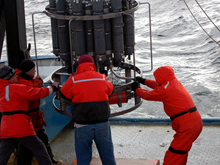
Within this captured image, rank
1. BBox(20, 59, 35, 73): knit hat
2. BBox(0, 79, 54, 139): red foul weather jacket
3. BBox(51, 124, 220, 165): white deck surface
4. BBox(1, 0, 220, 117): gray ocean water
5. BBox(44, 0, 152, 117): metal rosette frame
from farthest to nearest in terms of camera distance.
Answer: BBox(1, 0, 220, 117): gray ocean water → BBox(51, 124, 220, 165): white deck surface → BBox(20, 59, 35, 73): knit hat → BBox(44, 0, 152, 117): metal rosette frame → BBox(0, 79, 54, 139): red foul weather jacket

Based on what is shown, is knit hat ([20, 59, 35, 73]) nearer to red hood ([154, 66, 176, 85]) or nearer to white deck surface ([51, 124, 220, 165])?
red hood ([154, 66, 176, 85])

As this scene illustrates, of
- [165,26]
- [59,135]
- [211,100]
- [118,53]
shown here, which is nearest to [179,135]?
[118,53]

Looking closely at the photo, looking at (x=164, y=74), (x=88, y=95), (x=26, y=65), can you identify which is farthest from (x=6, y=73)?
(x=164, y=74)

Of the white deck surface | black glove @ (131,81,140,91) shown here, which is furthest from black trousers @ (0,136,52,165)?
black glove @ (131,81,140,91)

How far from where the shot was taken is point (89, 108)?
330 centimetres

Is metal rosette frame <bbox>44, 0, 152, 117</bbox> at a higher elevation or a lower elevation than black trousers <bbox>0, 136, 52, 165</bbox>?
higher

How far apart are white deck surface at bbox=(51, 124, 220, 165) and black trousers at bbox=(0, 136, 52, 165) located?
1.12m

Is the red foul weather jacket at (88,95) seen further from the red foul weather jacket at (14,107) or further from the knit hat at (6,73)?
the knit hat at (6,73)

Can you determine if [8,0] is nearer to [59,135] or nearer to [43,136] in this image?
[43,136]

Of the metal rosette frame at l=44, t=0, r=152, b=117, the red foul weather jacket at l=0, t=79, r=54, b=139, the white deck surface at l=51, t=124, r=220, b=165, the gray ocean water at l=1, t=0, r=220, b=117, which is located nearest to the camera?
the red foul weather jacket at l=0, t=79, r=54, b=139

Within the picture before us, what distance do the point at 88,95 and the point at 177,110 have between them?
3.96 ft

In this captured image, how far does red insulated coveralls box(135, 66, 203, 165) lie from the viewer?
12.4ft

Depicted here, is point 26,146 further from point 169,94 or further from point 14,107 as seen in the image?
point 169,94

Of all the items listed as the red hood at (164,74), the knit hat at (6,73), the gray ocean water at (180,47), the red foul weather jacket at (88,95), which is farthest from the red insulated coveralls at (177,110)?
the gray ocean water at (180,47)
